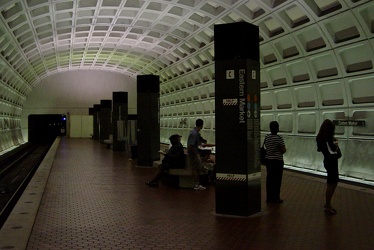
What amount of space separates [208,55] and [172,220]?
59.0 ft

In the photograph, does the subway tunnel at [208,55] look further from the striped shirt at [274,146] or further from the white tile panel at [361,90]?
the striped shirt at [274,146]

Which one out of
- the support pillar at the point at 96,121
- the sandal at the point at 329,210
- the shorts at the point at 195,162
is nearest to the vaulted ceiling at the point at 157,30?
the shorts at the point at 195,162

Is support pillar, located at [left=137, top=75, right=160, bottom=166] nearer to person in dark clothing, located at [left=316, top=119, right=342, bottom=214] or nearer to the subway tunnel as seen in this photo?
the subway tunnel

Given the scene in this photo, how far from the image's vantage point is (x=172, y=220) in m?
8.29

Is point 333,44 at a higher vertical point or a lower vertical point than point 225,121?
higher

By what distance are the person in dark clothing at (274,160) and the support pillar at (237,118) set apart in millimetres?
1165

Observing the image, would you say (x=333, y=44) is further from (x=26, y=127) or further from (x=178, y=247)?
(x=26, y=127)

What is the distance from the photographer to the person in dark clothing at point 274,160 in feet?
32.8

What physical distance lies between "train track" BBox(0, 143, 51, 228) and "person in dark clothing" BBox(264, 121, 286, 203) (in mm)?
5825

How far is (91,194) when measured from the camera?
37.3 feet

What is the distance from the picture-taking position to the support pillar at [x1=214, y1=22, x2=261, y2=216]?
865 centimetres

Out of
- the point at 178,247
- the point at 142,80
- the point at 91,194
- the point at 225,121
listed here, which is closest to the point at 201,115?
the point at 142,80

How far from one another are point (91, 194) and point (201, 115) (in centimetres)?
1946

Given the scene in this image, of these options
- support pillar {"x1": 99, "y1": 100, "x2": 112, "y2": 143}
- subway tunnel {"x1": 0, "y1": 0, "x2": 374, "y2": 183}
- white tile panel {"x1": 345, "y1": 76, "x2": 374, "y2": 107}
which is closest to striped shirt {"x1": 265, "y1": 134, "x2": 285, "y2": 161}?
subway tunnel {"x1": 0, "y1": 0, "x2": 374, "y2": 183}
